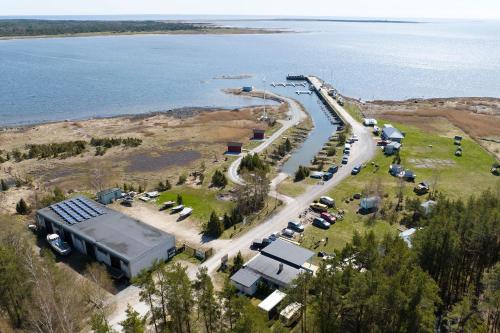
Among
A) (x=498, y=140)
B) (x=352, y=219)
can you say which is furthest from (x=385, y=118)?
(x=352, y=219)

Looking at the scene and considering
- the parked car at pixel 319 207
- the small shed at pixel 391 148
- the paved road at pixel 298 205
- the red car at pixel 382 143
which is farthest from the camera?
the red car at pixel 382 143

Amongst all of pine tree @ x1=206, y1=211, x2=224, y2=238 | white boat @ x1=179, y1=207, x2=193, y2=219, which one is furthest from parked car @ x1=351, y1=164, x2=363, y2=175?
pine tree @ x1=206, y1=211, x2=224, y2=238

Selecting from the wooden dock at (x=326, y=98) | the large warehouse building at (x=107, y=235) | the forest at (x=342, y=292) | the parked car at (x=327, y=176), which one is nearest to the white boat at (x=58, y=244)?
the large warehouse building at (x=107, y=235)

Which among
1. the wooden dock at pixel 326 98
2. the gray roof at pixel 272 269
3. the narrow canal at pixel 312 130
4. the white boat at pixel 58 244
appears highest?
the gray roof at pixel 272 269

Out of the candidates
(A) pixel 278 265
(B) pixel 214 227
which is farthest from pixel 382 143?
(A) pixel 278 265

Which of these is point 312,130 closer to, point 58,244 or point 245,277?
point 245,277

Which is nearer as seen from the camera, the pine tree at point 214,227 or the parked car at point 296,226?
the pine tree at point 214,227

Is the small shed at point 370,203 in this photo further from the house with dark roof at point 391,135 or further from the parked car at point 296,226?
the house with dark roof at point 391,135
